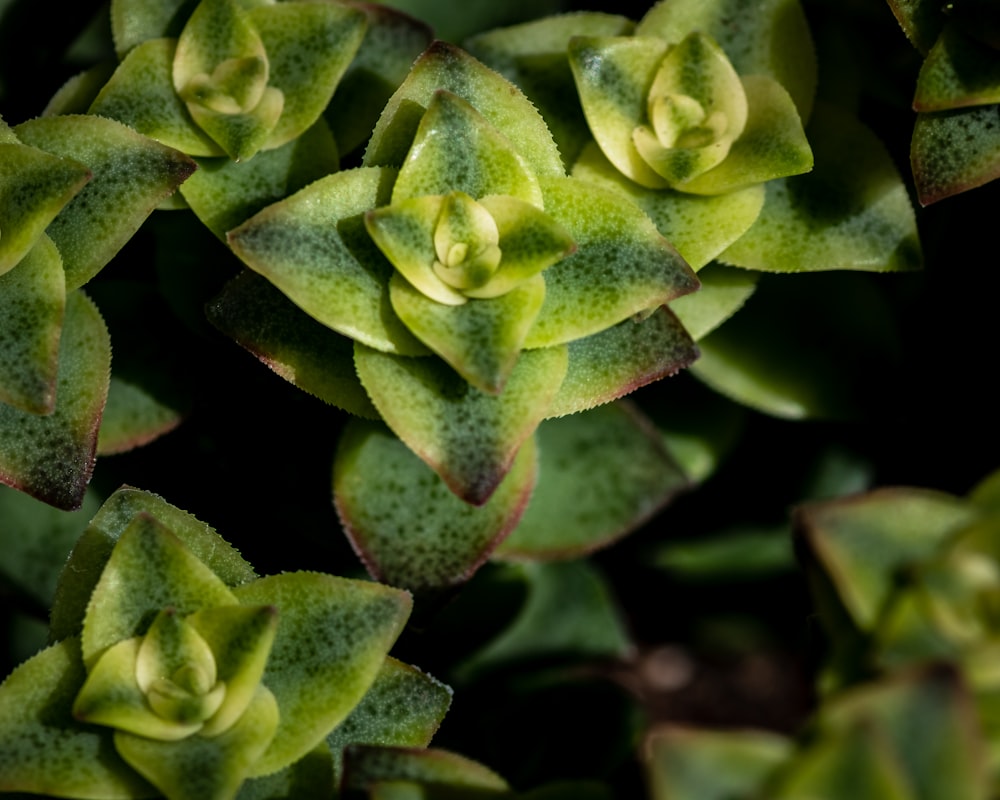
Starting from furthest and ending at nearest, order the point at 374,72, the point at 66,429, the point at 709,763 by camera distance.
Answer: the point at 374,72, the point at 66,429, the point at 709,763

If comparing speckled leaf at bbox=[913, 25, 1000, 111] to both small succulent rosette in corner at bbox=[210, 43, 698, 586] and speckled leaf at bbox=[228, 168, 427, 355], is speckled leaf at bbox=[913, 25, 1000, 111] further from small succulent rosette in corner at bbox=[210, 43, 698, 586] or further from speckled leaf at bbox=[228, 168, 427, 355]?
speckled leaf at bbox=[228, 168, 427, 355]

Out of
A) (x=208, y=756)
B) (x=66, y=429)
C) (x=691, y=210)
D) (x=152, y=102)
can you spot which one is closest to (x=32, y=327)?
(x=66, y=429)

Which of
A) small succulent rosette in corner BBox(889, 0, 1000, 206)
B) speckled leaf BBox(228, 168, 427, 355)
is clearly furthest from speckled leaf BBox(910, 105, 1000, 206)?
speckled leaf BBox(228, 168, 427, 355)

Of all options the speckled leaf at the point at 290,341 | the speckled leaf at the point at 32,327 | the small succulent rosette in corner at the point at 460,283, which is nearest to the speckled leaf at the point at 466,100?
the small succulent rosette in corner at the point at 460,283

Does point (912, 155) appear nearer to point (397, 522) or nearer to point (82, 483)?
point (397, 522)

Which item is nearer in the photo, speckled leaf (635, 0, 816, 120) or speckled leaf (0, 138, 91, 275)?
speckled leaf (0, 138, 91, 275)

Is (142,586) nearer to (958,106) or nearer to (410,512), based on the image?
(410,512)
